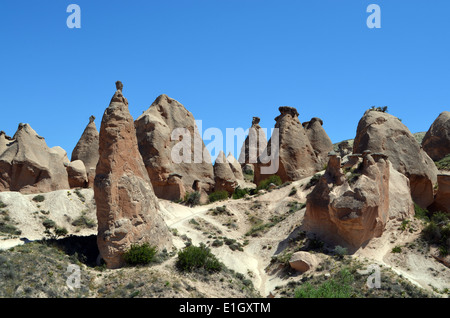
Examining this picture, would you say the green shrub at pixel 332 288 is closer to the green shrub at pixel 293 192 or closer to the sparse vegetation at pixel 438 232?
the sparse vegetation at pixel 438 232

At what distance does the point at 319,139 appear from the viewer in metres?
44.0

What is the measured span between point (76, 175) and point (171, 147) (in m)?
7.81

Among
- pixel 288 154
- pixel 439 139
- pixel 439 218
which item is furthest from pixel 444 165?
pixel 288 154

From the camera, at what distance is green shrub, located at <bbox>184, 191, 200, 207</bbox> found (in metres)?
35.8

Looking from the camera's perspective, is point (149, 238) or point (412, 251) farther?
point (412, 251)

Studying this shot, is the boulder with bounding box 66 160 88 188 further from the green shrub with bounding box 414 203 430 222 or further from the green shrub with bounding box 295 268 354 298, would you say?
the green shrub with bounding box 414 203 430 222

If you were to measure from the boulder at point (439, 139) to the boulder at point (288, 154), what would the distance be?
509 inches

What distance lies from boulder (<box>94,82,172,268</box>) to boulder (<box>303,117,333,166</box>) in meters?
22.2

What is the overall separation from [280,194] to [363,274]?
13.3 meters

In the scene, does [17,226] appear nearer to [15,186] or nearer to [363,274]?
[15,186]

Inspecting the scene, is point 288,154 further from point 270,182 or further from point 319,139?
point 319,139
